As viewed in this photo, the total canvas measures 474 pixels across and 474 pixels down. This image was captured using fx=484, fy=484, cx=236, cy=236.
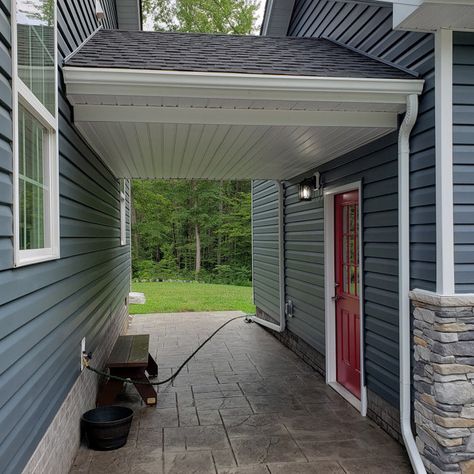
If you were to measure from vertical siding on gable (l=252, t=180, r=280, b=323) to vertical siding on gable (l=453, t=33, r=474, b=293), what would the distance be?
4335mm

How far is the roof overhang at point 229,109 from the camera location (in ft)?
9.71

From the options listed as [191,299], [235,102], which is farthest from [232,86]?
[191,299]

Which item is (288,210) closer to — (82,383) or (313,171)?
(313,171)

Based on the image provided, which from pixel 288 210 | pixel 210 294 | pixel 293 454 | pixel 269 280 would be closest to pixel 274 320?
pixel 269 280

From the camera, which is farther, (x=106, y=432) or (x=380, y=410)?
(x=380, y=410)

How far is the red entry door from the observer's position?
4520 millimetres

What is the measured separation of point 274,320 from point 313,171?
2.96m

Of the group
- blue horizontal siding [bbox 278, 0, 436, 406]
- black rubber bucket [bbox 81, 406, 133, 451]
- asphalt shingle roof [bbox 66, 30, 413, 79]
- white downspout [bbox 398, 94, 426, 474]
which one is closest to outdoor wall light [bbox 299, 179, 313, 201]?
blue horizontal siding [bbox 278, 0, 436, 406]

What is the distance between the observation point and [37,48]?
2453 millimetres

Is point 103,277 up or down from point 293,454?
up

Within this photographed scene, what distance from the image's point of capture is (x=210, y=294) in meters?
12.9

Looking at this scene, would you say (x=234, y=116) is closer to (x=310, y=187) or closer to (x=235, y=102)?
(x=235, y=102)

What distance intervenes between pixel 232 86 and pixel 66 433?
2.40m

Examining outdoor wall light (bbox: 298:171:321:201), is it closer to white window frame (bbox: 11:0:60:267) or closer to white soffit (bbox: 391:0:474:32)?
white soffit (bbox: 391:0:474:32)
